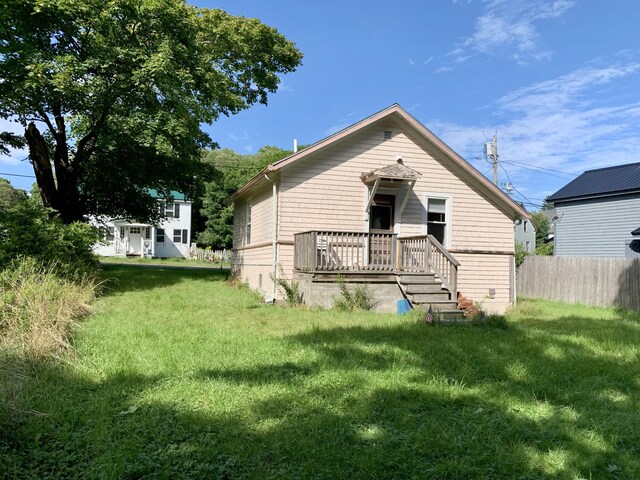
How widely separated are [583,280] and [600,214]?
855 centimetres

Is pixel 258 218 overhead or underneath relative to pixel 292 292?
overhead

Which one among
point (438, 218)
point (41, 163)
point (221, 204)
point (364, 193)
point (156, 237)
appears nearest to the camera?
point (364, 193)

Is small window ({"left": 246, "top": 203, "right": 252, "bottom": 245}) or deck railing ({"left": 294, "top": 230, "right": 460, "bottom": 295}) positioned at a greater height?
small window ({"left": 246, "top": 203, "right": 252, "bottom": 245})

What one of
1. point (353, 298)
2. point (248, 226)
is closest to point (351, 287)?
point (353, 298)

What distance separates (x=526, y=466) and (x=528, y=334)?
4977 millimetres

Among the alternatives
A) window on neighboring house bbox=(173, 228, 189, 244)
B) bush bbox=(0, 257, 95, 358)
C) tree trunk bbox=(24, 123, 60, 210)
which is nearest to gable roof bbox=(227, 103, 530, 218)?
bush bbox=(0, 257, 95, 358)

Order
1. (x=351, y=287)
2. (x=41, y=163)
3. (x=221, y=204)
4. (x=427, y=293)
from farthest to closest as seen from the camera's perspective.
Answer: (x=221, y=204) < (x=41, y=163) < (x=351, y=287) < (x=427, y=293)

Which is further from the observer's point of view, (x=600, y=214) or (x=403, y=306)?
(x=600, y=214)

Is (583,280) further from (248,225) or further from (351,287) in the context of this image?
(248,225)

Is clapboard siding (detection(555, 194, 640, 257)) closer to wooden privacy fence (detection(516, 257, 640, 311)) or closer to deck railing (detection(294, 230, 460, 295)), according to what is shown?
wooden privacy fence (detection(516, 257, 640, 311))

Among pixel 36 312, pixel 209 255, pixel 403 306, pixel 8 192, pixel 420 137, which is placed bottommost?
pixel 403 306

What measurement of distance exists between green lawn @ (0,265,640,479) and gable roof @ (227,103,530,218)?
558cm

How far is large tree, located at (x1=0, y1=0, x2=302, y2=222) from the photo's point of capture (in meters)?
12.2

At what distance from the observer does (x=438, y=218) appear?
13.3 m
